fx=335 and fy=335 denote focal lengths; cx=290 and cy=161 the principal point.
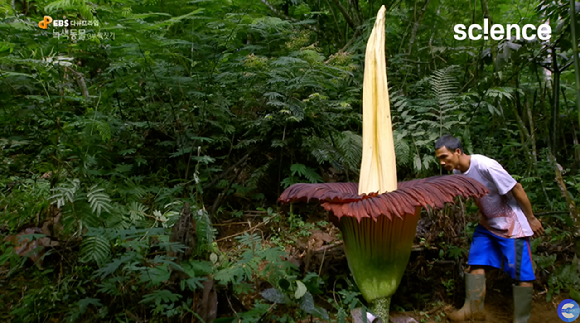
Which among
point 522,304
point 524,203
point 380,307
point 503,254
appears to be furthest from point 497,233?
point 380,307

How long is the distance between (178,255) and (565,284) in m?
2.35

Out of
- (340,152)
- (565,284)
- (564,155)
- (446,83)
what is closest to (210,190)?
(340,152)

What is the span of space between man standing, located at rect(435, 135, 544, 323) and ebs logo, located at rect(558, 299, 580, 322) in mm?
189

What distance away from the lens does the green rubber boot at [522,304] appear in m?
1.85

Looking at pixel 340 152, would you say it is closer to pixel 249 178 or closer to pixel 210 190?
pixel 249 178

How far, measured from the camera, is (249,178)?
271 centimetres

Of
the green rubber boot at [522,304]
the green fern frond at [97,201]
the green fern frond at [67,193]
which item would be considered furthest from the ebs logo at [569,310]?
the green fern frond at [67,193]

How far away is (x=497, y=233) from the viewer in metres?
2.03

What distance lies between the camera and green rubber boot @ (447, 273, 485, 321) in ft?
6.12

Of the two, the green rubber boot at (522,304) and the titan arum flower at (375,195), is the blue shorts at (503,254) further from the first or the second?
the titan arum flower at (375,195)

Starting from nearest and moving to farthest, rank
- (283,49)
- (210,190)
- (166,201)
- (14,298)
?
1. (14,298)
2. (166,201)
3. (210,190)
4. (283,49)

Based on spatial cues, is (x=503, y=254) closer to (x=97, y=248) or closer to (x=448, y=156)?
(x=448, y=156)

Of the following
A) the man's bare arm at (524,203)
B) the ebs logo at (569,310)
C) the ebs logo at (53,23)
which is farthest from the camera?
the ebs logo at (53,23)

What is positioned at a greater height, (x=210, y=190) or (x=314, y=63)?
(x=314, y=63)
